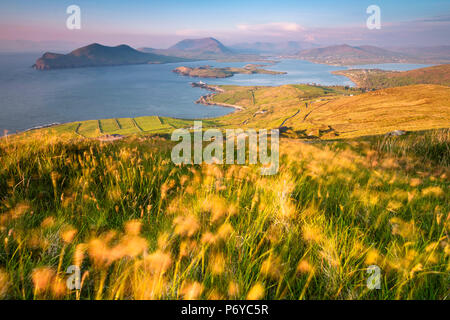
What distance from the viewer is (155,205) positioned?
2.46 metres

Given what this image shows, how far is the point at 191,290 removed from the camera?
3.90 feet

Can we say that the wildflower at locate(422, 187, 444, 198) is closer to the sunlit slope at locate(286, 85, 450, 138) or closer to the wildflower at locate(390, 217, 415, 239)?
the wildflower at locate(390, 217, 415, 239)

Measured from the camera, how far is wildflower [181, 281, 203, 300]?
1.16m

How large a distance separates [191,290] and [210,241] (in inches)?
17.0

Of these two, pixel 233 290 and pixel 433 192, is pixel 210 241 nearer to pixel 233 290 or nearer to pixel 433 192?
pixel 233 290

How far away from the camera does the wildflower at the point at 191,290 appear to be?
1.16 m

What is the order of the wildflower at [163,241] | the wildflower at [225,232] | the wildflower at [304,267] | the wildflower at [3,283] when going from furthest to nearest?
the wildflower at [225,232]
the wildflower at [163,241]
the wildflower at [304,267]
the wildflower at [3,283]

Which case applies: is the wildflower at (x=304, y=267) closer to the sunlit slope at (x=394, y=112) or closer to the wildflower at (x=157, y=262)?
the wildflower at (x=157, y=262)

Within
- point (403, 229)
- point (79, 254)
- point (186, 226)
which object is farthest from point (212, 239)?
point (403, 229)

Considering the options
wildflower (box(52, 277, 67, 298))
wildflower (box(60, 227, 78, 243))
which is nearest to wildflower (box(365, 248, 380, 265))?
wildflower (box(52, 277, 67, 298))

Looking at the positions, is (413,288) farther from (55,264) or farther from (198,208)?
(55,264)

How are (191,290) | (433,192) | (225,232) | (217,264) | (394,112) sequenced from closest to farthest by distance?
1. (191,290)
2. (217,264)
3. (225,232)
4. (433,192)
5. (394,112)

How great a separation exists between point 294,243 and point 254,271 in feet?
1.56

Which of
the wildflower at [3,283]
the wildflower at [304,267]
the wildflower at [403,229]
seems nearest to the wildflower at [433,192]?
the wildflower at [403,229]
